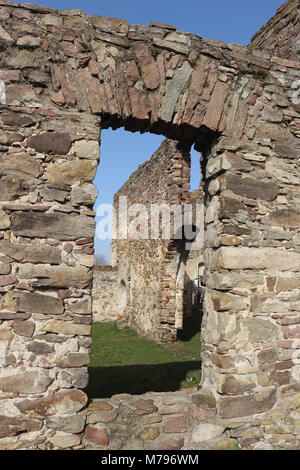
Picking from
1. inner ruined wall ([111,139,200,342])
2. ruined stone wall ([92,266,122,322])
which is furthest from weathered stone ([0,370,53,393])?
ruined stone wall ([92,266,122,322])

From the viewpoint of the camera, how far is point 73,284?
2.95m

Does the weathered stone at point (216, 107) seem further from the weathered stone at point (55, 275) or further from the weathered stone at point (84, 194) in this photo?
the weathered stone at point (55, 275)

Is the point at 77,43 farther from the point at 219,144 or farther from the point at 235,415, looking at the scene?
the point at 235,415

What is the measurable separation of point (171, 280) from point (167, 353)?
6.63 feet

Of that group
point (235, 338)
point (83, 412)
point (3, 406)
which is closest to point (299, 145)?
point (235, 338)

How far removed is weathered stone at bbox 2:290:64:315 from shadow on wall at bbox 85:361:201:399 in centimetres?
242

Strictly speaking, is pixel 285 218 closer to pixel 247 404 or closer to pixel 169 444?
pixel 247 404

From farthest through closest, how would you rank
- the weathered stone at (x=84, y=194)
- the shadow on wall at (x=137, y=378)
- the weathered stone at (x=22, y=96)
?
the shadow on wall at (x=137, y=378), the weathered stone at (x=84, y=194), the weathered stone at (x=22, y=96)

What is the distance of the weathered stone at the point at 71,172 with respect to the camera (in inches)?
118

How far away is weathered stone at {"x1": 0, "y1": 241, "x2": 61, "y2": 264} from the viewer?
9.27 feet

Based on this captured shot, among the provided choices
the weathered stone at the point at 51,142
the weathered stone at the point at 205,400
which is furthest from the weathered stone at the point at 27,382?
the weathered stone at the point at 51,142

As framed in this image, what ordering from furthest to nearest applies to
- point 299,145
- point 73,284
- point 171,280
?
1. point 171,280
2. point 299,145
3. point 73,284

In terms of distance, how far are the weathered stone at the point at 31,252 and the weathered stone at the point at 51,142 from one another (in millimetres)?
824

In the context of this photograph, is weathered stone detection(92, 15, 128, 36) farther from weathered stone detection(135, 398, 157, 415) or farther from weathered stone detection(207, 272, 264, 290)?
weathered stone detection(135, 398, 157, 415)
